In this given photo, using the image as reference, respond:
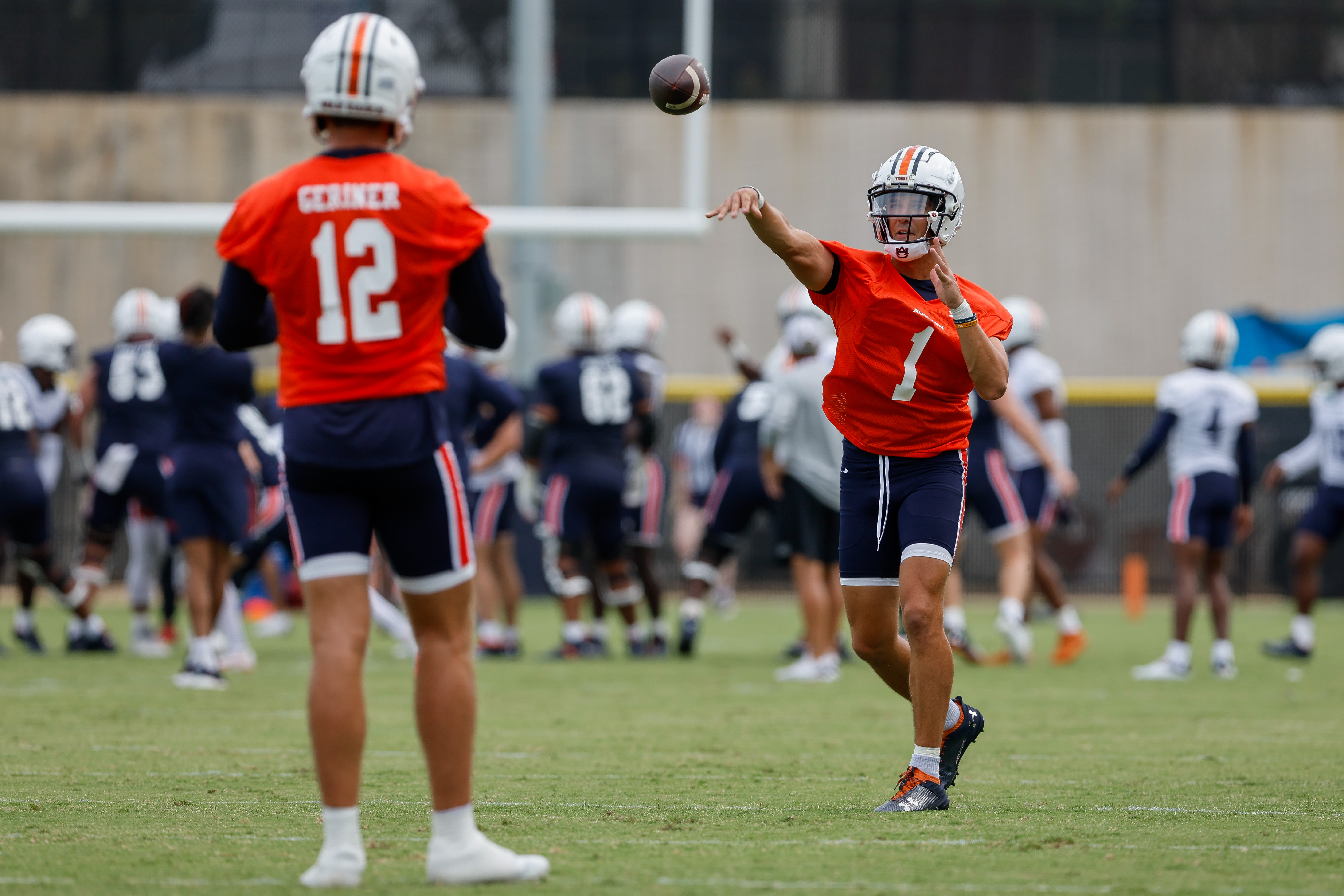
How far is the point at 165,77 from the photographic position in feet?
39.3

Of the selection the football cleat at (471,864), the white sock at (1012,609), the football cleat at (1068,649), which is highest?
the football cleat at (471,864)

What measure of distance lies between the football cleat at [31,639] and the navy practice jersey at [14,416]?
1248mm

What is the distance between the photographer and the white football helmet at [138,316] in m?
11.1

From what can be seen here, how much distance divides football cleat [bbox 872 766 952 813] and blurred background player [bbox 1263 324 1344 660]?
7340 millimetres

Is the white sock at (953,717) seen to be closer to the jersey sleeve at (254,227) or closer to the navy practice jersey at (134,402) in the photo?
the jersey sleeve at (254,227)

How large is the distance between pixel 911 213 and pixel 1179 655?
575 cm

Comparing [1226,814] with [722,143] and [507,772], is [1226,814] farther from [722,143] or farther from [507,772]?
[722,143]

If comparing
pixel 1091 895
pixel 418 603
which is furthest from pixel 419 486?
pixel 1091 895

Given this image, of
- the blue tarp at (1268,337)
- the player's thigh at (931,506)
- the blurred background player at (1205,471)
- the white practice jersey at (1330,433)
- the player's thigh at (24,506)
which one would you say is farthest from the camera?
the blue tarp at (1268,337)

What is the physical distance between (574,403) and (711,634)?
331 cm

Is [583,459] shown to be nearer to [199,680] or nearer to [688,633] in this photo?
[688,633]

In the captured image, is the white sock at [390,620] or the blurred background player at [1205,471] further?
the white sock at [390,620]

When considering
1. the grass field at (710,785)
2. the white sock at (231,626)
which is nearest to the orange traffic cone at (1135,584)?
the grass field at (710,785)

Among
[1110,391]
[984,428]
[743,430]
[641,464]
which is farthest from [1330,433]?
[1110,391]
